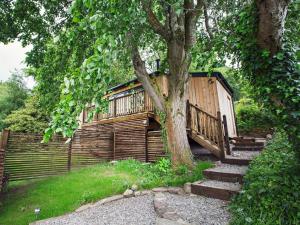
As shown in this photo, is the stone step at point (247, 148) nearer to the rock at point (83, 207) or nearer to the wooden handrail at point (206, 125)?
the wooden handrail at point (206, 125)

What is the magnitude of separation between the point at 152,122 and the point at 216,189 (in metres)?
5.83

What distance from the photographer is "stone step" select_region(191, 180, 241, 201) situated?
13.1ft

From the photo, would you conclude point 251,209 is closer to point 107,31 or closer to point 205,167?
point 205,167

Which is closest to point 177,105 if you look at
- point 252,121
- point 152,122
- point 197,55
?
point 197,55

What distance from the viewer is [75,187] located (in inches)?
199

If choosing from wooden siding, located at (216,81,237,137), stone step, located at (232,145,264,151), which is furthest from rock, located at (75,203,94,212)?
wooden siding, located at (216,81,237,137)

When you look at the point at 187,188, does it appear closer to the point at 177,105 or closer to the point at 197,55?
the point at 177,105

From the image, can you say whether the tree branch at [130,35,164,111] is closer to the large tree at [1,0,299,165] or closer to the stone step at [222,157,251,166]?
the large tree at [1,0,299,165]

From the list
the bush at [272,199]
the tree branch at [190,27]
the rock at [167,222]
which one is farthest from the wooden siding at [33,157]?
the bush at [272,199]

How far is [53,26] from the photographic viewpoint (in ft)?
21.6

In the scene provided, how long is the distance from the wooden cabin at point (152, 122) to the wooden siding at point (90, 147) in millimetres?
40

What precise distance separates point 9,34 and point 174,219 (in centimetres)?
693

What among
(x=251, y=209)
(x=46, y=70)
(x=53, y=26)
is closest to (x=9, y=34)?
(x=53, y=26)

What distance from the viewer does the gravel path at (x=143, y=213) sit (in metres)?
3.31
